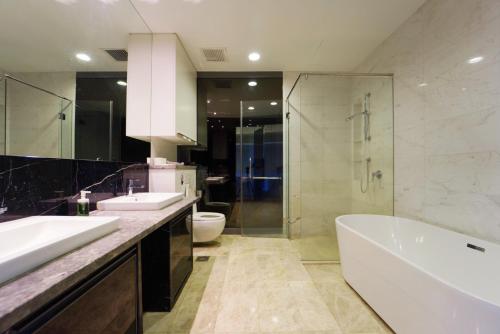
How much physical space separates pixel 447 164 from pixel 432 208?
426 mm

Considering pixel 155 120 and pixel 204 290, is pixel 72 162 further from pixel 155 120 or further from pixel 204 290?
pixel 204 290

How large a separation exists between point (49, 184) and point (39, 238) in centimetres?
40

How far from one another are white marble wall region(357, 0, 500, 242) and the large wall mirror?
2794 millimetres

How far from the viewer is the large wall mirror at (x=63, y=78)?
1.02 m

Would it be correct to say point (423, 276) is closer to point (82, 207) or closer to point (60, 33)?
point (82, 207)

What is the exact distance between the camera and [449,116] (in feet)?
5.83

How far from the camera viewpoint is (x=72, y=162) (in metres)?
1.41

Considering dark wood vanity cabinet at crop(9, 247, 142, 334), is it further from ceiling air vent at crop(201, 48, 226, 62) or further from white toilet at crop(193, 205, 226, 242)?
ceiling air vent at crop(201, 48, 226, 62)

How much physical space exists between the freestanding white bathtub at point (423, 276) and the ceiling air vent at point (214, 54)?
8.16 feet

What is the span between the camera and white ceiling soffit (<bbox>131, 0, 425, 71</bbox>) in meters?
1.99

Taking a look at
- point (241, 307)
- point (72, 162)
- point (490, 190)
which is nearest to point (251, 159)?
point (241, 307)

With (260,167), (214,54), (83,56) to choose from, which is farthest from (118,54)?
(260,167)

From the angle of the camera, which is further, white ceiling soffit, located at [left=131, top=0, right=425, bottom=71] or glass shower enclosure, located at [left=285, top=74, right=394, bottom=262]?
glass shower enclosure, located at [left=285, top=74, right=394, bottom=262]

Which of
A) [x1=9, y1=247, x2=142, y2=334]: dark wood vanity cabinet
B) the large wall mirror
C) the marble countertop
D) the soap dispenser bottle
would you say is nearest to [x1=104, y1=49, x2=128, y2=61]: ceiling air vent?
the large wall mirror
